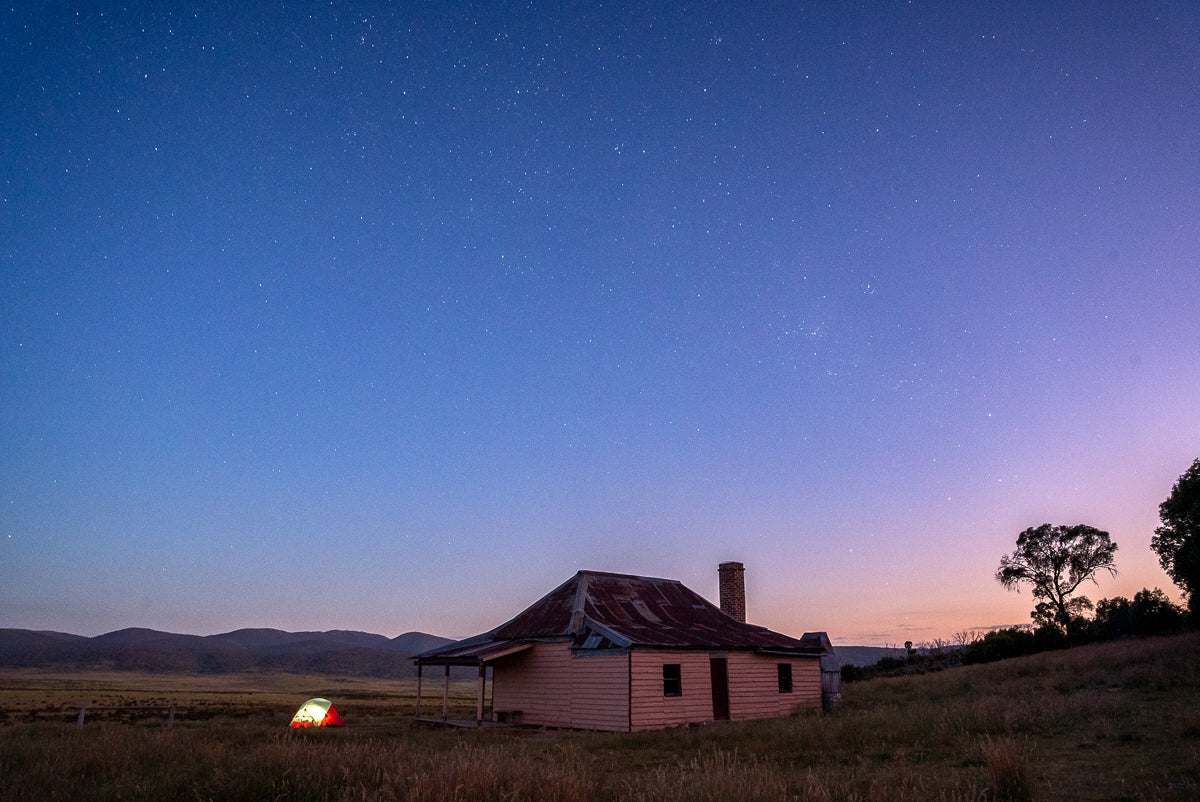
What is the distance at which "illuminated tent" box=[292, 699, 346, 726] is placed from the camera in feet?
78.2

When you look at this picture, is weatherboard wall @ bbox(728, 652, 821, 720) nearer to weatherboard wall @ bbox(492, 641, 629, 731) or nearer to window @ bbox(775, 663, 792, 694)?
window @ bbox(775, 663, 792, 694)

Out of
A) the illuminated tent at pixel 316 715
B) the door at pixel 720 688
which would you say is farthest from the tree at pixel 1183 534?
the illuminated tent at pixel 316 715

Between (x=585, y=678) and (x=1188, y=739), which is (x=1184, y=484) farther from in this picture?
(x=585, y=678)

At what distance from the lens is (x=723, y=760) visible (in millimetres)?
10023

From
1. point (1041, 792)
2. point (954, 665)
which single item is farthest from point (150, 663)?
point (1041, 792)

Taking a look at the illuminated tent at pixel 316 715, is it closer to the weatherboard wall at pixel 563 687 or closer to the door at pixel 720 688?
the weatherboard wall at pixel 563 687

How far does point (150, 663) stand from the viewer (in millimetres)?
164750

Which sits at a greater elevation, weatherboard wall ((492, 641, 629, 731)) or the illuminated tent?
weatherboard wall ((492, 641, 629, 731))

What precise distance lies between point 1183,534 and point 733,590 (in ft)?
65.0

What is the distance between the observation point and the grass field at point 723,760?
22.4 feet

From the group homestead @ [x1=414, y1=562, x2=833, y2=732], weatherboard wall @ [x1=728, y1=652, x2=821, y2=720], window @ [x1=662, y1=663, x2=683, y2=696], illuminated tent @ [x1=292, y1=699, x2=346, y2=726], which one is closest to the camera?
homestead @ [x1=414, y1=562, x2=833, y2=732]

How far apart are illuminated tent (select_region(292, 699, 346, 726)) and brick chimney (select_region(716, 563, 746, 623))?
1552 cm

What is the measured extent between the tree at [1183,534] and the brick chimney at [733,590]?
17.9m

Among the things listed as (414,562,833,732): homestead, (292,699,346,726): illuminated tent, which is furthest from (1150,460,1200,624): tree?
(292,699,346,726): illuminated tent
